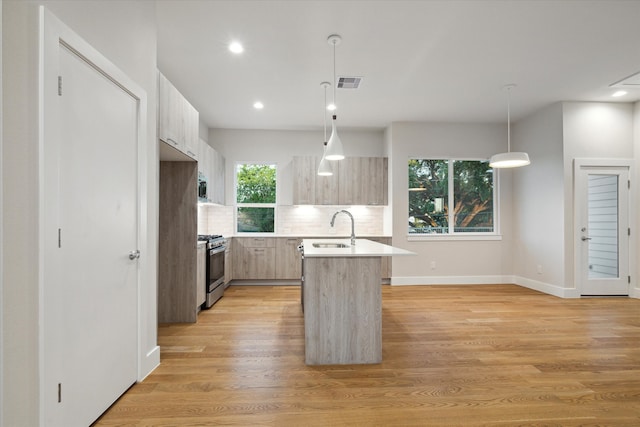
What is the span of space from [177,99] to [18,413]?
276cm

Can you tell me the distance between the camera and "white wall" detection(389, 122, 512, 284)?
564cm

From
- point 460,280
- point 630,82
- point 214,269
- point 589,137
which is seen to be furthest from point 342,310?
point 589,137

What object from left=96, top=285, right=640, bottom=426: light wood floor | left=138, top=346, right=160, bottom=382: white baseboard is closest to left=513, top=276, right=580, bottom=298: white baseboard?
left=96, top=285, right=640, bottom=426: light wood floor

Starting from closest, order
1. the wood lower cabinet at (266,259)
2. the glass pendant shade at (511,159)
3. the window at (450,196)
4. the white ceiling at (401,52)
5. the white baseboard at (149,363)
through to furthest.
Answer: the white baseboard at (149,363) → the white ceiling at (401,52) → the glass pendant shade at (511,159) → the wood lower cabinet at (266,259) → the window at (450,196)

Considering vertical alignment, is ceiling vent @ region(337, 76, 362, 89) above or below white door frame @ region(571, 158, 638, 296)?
above

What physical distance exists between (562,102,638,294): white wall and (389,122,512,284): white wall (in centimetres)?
111

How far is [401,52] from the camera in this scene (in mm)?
3344

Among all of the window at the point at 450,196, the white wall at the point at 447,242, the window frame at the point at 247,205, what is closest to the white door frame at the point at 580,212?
the white wall at the point at 447,242

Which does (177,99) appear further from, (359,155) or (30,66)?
(359,155)

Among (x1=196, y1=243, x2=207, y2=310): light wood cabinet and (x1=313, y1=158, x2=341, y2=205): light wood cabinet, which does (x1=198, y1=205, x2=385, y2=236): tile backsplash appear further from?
(x1=196, y1=243, x2=207, y2=310): light wood cabinet

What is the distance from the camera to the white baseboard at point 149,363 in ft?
7.48

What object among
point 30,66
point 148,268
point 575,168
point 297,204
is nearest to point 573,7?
point 575,168

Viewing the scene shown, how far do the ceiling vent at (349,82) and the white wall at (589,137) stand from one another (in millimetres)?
3244

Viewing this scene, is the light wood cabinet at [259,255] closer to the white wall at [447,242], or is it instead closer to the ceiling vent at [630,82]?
the white wall at [447,242]
